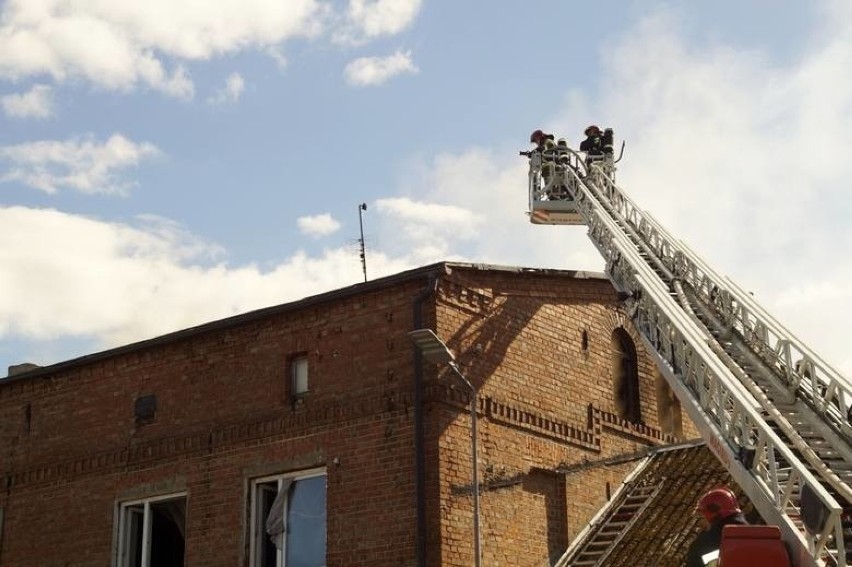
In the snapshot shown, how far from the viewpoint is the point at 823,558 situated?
924 cm

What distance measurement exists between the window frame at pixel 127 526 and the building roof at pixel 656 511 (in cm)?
609

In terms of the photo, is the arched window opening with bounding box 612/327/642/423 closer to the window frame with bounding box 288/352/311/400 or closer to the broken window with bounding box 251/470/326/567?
the window frame with bounding box 288/352/311/400

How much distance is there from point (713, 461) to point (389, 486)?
4861mm

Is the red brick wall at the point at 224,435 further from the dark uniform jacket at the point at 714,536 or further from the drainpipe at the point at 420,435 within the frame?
the dark uniform jacket at the point at 714,536

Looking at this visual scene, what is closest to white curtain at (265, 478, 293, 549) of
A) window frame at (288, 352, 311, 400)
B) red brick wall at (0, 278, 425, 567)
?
red brick wall at (0, 278, 425, 567)

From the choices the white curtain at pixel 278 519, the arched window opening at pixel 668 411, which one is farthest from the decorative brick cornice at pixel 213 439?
the arched window opening at pixel 668 411

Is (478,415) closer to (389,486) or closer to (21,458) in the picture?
(389,486)

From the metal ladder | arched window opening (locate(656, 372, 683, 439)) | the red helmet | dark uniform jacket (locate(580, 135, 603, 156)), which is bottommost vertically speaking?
the red helmet

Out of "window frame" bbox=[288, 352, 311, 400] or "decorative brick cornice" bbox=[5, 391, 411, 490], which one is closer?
"decorative brick cornice" bbox=[5, 391, 411, 490]

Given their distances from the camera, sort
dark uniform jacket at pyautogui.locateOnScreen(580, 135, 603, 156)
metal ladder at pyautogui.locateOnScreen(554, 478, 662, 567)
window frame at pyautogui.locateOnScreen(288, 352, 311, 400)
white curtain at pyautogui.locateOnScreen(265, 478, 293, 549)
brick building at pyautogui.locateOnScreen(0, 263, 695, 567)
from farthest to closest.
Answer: dark uniform jacket at pyautogui.locateOnScreen(580, 135, 603, 156) < window frame at pyautogui.locateOnScreen(288, 352, 311, 400) < white curtain at pyautogui.locateOnScreen(265, 478, 293, 549) < metal ladder at pyautogui.locateOnScreen(554, 478, 662, 567) < brick building at pyautogui.locateOnScreen(0, 263, 695, 567)

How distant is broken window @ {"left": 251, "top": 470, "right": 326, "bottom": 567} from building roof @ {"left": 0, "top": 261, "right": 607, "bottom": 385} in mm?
2422

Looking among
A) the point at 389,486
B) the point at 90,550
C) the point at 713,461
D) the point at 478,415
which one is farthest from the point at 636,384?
the point at 90,550

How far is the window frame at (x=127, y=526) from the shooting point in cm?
1762

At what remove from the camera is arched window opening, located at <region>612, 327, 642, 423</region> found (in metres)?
18.7
